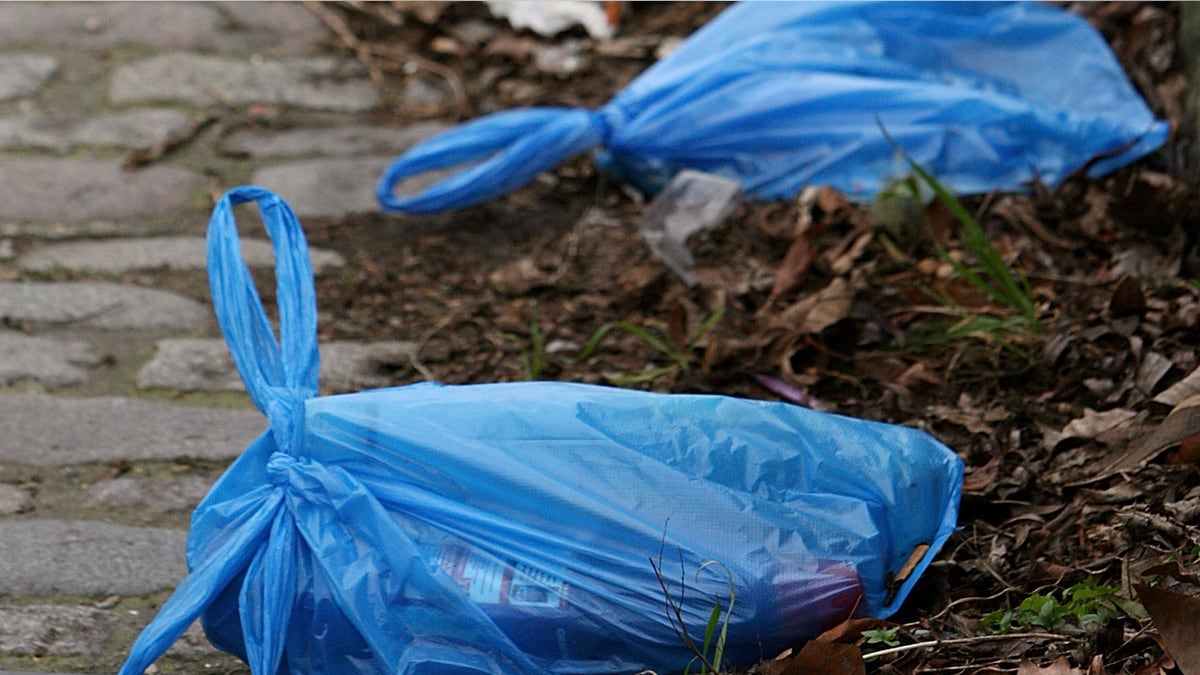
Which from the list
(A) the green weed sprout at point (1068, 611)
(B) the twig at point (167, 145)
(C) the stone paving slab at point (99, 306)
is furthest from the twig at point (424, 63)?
(A) the green weed sprout at point (1068, 611)

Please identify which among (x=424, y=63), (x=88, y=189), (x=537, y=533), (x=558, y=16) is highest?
(x=537, y=533)

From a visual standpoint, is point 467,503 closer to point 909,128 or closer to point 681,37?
point 909,128

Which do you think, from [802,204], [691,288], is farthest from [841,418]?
[802,204]

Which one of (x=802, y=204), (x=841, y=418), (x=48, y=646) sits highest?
(x=841, y=418)

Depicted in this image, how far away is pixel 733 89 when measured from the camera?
2582 millimetres

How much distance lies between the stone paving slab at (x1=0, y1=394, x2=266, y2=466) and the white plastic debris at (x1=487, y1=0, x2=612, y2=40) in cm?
163

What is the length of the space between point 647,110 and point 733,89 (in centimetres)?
17

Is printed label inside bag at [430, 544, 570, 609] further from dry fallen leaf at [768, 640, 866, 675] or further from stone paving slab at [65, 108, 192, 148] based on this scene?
stone paving slab at [65, 108, 192, 148]

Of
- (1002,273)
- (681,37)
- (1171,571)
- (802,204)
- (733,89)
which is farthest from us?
(681,37)

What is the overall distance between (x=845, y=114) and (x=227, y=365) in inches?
48.2

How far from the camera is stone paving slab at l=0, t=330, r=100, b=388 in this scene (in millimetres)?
2061

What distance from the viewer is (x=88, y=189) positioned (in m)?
2.68

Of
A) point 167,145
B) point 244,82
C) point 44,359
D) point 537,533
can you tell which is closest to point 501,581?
point 537,533

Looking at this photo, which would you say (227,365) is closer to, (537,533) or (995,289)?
(537,533)
